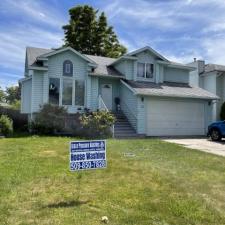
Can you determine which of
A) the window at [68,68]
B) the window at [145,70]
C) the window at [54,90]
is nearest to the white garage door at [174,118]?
the window at [145,70]

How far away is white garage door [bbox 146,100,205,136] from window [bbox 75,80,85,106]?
14.7ft

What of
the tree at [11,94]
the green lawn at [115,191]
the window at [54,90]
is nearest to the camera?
the green lawn at [115,191]

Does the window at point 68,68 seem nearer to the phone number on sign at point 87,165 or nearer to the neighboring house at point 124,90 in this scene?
the neighboring house at point 124,90

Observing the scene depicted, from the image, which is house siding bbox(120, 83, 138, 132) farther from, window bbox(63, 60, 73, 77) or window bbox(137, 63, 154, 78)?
window bbox(63, 60, 73, 77)

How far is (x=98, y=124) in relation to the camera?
18.8 m

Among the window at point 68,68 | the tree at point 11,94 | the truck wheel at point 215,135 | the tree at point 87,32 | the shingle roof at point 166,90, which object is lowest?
the truck wheel at point 215,135

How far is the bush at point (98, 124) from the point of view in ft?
61.6

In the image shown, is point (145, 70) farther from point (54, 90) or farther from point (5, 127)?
point (5, 127)

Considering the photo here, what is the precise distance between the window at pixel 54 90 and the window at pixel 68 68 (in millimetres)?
745

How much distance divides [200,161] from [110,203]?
5.59 metres

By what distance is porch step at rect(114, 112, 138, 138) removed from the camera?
20414 mm

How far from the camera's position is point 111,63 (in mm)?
25516

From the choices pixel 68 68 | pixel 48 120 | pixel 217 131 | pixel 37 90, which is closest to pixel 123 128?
pixel 48 120

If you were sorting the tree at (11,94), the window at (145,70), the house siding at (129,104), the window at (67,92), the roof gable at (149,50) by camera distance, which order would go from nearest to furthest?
the house siding at (129,104) < the window at (67,92) < the roof gable at (149,50) < the window at (145,70) < the tree at (11,94)
